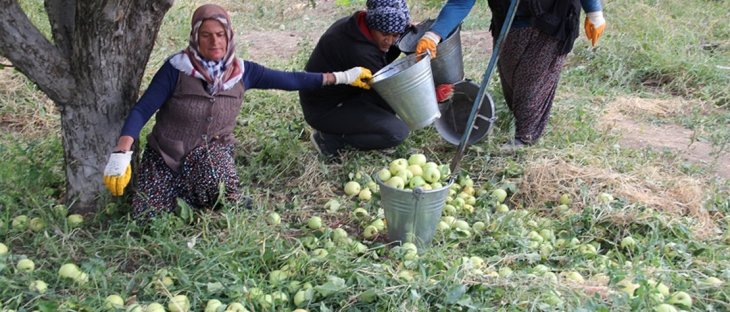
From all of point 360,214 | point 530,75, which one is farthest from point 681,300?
point 530,75

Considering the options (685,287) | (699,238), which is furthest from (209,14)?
(699,238)

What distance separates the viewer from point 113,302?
2.42 meters

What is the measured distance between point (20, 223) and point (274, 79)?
4.06 ft

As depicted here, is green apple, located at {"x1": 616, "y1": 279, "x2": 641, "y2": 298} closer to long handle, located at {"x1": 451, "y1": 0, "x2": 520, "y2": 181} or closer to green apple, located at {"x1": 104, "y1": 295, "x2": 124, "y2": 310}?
long handle, located at {"x1": 451, "y1": 0, "x2": 520, "y2": 181}

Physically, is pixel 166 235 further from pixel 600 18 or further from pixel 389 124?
pixel 600 18

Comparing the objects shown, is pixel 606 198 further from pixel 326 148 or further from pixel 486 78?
pixel 326 148

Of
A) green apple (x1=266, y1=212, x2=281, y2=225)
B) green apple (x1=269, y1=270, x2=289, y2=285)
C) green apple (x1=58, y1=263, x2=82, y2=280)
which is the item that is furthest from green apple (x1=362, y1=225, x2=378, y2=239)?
green apple (x1=58, y1=263, x2=82, y2=280)

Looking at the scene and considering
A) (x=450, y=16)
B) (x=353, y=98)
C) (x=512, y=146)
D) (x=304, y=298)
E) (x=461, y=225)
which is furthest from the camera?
(x=512, y=146)

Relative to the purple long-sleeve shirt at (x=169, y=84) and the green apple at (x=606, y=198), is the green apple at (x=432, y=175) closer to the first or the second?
the purple long-sleeve shirt at (x=169, y=84)

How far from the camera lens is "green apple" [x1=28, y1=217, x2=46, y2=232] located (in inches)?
120

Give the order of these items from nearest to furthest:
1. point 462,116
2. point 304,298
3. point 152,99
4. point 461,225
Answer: point 304,298 → point 152,99 → point 461,225 → point 462,116

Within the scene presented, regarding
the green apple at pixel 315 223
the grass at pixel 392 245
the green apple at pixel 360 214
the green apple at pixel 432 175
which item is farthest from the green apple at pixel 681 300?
the green apple at pixel 315 223

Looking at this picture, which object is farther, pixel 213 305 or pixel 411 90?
pixel 411 90

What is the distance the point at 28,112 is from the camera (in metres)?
4.47
